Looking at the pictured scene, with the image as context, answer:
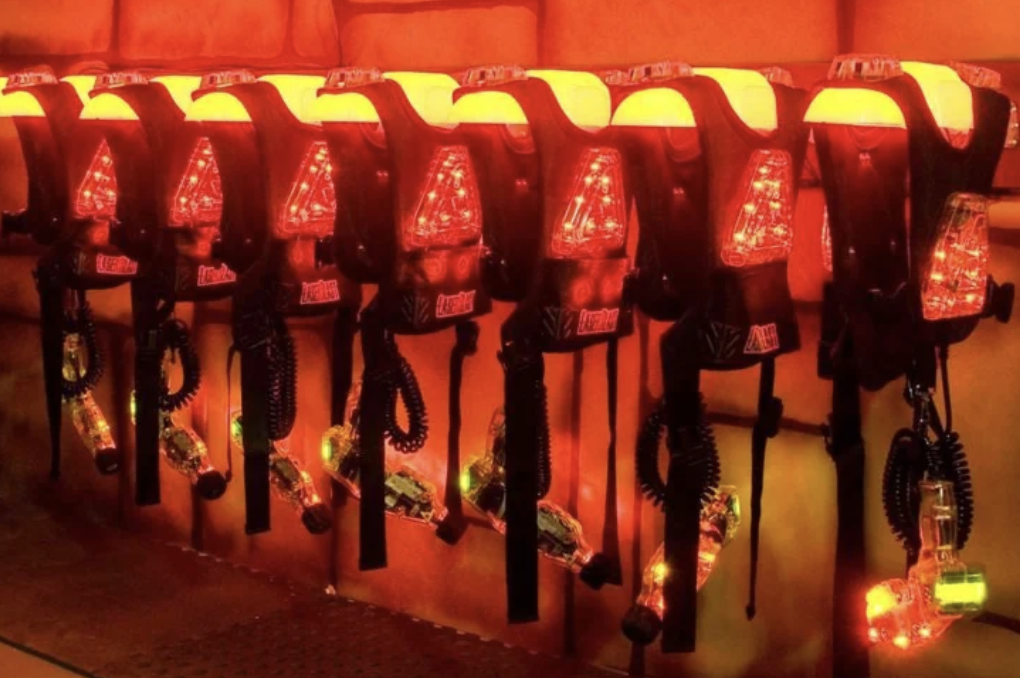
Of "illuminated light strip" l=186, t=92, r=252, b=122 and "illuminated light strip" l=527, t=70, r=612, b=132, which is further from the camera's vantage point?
"illuminated light strip" l=186, t=92, r=252, b=122

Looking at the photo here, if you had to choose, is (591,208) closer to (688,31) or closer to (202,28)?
(688,31)

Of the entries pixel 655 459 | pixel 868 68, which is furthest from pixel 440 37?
pixel 868 68

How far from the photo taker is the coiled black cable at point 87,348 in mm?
2658

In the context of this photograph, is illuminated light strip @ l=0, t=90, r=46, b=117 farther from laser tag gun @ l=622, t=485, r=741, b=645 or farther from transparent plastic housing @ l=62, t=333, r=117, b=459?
laser tag gun @ l=622, t=485, r=741, b=645

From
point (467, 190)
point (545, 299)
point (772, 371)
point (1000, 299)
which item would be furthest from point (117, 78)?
A: point (1000, 299)

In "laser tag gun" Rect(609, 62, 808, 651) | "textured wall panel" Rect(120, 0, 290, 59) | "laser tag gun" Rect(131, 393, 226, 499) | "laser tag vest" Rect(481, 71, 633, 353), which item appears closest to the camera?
"laser tag gun" Rect(609, 62, 808, 651)

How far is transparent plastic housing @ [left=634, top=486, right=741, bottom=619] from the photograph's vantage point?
1.88 meters

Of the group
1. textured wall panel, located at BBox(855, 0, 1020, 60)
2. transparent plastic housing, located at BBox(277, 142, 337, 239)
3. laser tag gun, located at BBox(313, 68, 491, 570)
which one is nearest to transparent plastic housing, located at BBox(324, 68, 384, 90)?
laser tag gun, located at BBox(313, 68, 491, 570)

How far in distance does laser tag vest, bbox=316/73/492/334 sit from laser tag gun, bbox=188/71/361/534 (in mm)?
95

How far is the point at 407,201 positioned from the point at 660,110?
1.38 ft

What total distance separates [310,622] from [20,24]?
1618mm

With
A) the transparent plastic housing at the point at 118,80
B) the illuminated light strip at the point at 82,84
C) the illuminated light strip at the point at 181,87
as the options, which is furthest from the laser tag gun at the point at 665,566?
the illuminated light strip at the point at 82,84

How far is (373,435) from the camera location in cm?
207

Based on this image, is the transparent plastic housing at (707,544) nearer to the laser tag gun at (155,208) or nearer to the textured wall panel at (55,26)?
the laser tag gun at (155,208)
